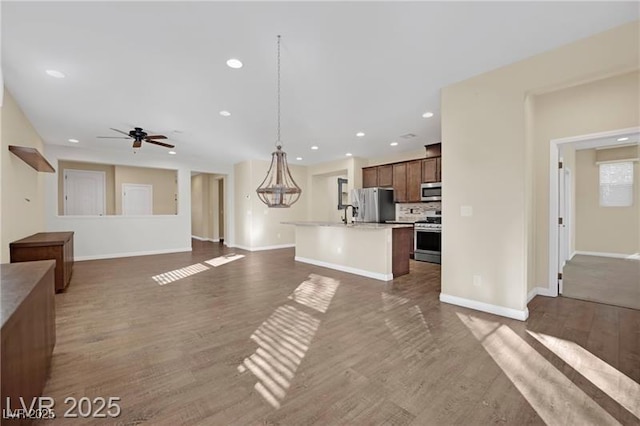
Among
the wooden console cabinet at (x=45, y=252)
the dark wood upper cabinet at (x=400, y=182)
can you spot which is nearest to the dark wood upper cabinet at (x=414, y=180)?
the dark wood upper cabinet at (x=400, y=182)

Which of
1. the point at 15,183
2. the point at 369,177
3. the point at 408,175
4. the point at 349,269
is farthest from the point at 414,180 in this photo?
the point at 15,183

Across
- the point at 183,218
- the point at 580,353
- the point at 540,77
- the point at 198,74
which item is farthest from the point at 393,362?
the point at 183,218

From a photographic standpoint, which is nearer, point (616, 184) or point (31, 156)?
point (31, 156)

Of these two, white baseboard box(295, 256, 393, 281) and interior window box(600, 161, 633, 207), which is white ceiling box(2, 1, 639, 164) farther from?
interior window box(600, 161, 633, 207)

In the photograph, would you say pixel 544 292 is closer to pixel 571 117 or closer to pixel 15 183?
pixel 571 117

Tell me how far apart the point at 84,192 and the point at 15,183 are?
545cm

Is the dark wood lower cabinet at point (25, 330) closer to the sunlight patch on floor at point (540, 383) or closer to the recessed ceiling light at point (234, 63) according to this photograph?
the recessed ceiling light at point (234, 63)

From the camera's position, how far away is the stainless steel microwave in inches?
245

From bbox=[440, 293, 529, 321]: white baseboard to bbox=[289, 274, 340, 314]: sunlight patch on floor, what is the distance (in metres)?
1.49

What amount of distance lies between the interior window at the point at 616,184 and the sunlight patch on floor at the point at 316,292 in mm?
6941

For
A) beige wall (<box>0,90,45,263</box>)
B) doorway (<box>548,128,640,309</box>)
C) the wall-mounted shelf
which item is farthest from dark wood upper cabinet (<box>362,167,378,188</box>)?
beige wall (<box>0,90,45,263</box>)

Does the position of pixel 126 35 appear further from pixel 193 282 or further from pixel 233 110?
pixel 193 282

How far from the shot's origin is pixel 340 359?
220 cm

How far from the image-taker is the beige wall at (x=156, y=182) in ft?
28.5
